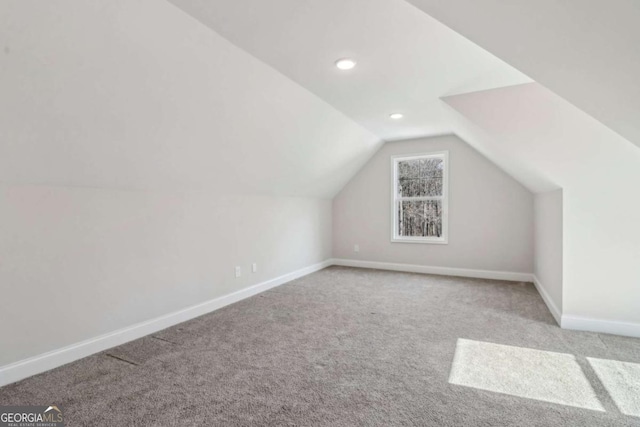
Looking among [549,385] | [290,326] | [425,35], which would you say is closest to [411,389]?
[549,385]

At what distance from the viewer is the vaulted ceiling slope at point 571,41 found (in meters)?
1.00

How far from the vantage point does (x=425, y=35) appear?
2141 mm

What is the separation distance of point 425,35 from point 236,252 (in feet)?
9.57

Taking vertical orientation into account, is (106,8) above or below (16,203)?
above

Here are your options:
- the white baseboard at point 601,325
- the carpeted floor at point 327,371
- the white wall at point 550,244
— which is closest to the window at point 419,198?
the white wall at point 550,244

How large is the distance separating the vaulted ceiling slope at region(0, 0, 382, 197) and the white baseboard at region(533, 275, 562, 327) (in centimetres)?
311

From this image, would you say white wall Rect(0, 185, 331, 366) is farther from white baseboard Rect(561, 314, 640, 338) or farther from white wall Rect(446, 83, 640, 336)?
white baseboard Rect(561, 314, 640, 338)

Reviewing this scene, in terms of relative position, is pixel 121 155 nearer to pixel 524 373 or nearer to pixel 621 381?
pixel 524 373

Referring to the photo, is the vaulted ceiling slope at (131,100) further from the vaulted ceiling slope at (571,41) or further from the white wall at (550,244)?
the white wall at (550,244)

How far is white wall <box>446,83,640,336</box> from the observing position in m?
2.67

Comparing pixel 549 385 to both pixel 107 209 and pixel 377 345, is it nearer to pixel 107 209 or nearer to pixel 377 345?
pixel 377 345

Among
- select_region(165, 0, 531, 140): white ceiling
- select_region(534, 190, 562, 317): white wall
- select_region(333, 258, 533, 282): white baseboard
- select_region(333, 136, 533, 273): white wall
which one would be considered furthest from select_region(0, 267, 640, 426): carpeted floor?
select_region(165, 0, 531, 140): white ceiling

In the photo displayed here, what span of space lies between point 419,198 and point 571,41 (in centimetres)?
446

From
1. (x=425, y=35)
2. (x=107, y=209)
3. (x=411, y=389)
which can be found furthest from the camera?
(x=107, y=209)
